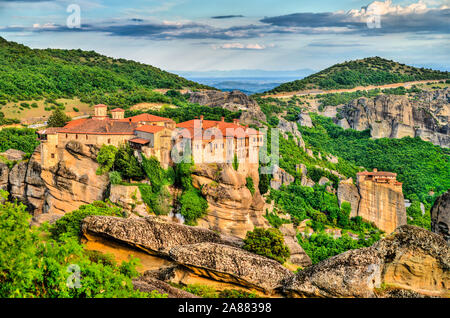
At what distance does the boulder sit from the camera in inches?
709

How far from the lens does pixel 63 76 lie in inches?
3216

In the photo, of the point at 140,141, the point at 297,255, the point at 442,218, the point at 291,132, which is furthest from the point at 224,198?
the point at 291,132

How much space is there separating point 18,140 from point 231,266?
42.0 metres

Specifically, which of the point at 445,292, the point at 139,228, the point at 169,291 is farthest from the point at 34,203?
the point at 445,292

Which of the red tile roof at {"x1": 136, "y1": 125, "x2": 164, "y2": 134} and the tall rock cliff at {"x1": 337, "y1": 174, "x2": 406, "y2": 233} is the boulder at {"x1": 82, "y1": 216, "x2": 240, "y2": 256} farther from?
the tall rock cliff at {"x1": 337, "y1": 174, "x2": 406, "y2": 233}

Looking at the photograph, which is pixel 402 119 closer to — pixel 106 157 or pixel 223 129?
pixel 223 129

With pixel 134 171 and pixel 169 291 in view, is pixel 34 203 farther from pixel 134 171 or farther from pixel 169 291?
pixel 169 291

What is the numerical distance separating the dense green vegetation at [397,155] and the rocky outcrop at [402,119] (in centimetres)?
250

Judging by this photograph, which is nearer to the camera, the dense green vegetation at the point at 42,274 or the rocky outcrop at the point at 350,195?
the dense green vegetation at the point at 42,274

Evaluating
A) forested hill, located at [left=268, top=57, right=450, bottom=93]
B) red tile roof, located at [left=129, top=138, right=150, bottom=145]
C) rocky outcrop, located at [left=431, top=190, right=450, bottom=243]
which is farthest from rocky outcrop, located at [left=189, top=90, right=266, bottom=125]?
forested hill, located at [left=268, top=57, right=450, bottom=93]

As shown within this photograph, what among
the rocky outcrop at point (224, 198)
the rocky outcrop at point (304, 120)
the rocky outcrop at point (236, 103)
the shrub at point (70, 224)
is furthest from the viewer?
the rocky outcrop at point (304, 120)

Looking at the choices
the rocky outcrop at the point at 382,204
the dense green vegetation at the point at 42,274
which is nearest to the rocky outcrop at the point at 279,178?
the rocky outcrop at the point at 382,204

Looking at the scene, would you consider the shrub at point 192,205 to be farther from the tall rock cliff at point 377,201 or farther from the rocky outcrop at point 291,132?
the rocky outcrop at point 291,132

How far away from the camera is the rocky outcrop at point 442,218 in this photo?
20.4 m
